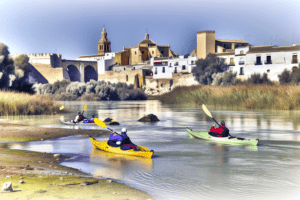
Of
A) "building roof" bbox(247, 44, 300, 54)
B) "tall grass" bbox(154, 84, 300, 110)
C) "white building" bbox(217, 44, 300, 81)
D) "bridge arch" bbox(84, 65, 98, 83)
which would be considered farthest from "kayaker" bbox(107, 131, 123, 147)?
"bridge arch" bbox(84, 65, 98, 83)

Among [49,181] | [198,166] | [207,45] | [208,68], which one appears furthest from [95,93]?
[49,181]

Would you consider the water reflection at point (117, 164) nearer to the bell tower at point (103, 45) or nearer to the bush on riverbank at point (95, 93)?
the bush on riverbank at point (95, 93)

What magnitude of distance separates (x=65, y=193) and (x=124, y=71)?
8329 centimetres

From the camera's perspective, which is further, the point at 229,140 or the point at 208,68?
the point at 208,68

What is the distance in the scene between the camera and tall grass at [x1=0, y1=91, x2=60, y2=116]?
69.8 feet

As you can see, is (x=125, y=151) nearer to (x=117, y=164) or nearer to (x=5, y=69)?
(x=117, y=164)

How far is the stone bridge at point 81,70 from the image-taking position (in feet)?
318

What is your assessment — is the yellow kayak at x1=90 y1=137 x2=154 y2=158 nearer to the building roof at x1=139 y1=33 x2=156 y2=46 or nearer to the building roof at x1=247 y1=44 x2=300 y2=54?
the building roof at x1=247 y1=44 x2=300 y2=54

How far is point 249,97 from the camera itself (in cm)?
2808

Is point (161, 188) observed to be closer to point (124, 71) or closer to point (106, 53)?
point (124, 71)

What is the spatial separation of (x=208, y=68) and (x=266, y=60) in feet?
32.4

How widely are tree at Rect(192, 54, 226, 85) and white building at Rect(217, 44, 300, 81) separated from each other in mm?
2255

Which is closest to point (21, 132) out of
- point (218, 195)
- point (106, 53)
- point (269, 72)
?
point (218, 195)

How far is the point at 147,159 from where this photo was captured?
8898 mm
